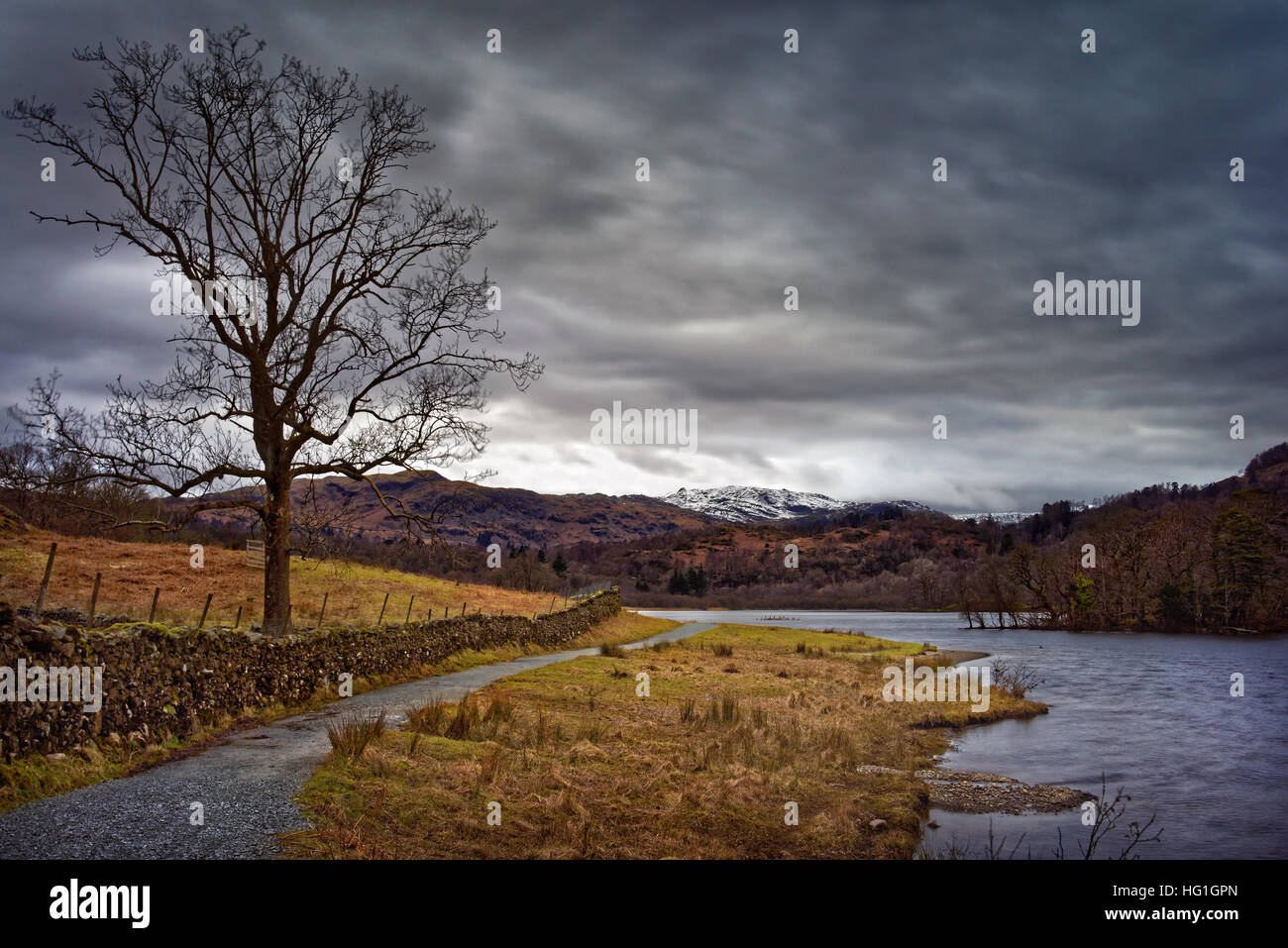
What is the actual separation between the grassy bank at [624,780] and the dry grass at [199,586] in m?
9.82

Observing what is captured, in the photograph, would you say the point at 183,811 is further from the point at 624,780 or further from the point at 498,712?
the point at 498,712

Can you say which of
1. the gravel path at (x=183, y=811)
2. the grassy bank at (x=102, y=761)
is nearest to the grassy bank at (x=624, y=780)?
the gravel path at (x=183, y=811)

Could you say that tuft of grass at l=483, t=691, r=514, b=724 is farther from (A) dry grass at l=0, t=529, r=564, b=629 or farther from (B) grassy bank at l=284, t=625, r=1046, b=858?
(A) dry grass at l=0, t=529, r=564, b=629

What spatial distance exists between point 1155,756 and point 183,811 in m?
24.0

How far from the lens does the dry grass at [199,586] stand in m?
28.8

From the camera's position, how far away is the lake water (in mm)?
15195

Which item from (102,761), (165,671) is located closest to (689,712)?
(165,671)

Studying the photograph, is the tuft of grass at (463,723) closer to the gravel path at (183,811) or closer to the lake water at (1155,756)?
the gravel path at (183,811)

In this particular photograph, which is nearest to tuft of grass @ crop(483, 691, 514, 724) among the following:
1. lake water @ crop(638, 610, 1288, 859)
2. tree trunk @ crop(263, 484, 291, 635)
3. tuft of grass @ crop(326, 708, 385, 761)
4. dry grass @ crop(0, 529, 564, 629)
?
tuft of grass @ crop(326, 708, 385, 761)

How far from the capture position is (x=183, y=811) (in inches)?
403

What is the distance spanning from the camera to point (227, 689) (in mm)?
16875

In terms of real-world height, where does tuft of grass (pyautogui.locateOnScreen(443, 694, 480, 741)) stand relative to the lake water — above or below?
above

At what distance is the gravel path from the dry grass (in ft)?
38.0
